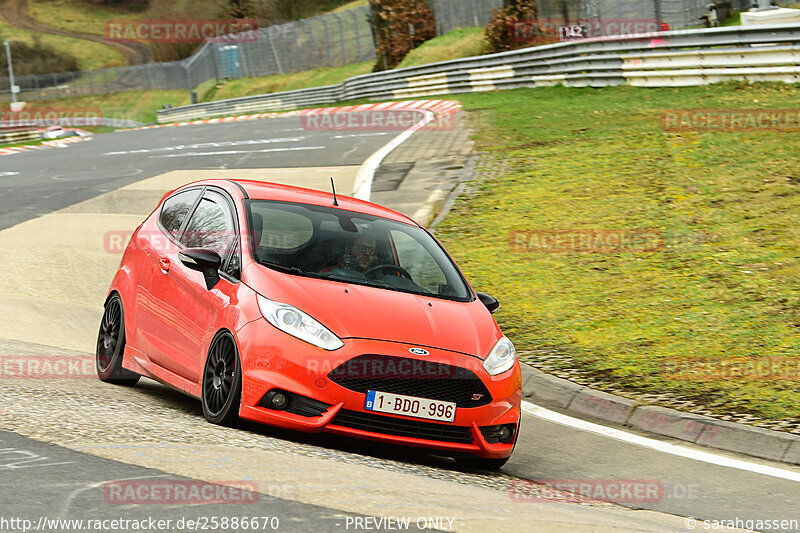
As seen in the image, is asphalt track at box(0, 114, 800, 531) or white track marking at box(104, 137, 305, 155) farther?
white track marking at box(104, 137, 305, 155)

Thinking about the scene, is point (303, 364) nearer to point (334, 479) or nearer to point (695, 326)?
point (334, 479)

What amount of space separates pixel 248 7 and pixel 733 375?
84.9 metres

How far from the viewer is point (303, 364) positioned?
19.3 ft

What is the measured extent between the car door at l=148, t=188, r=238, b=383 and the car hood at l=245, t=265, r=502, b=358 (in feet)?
1.51

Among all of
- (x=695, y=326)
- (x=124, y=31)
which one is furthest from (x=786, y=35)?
(x=124, y=31)

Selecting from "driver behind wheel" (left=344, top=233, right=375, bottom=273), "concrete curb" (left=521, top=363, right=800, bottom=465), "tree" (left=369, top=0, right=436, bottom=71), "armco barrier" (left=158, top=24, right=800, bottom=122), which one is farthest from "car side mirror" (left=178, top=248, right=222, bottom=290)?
"tree" (left=369, top=0, right=436, bottom=71)

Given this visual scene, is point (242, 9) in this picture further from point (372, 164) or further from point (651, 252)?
point (651, 252)

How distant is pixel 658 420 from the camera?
24.8ft

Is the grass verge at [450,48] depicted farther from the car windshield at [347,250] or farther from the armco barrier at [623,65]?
the car windshield at [347,250]

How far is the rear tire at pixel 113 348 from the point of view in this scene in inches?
308

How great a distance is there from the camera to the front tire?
6039 mm

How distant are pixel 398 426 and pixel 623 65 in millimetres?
22073

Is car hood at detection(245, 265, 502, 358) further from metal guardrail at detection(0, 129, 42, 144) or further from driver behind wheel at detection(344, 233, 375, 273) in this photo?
metal guardrail at detection(0, 129, 42, 144)

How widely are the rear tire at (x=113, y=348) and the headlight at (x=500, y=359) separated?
290 cm
